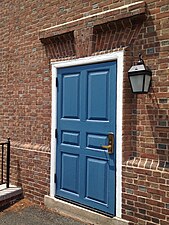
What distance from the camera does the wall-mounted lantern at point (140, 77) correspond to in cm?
329

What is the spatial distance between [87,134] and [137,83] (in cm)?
117

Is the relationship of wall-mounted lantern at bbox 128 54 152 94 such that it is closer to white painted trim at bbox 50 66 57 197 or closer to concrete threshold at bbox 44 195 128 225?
white painted trim at bbox 50 66 57 197

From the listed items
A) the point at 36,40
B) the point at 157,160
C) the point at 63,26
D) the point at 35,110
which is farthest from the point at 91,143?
the point at 36,40

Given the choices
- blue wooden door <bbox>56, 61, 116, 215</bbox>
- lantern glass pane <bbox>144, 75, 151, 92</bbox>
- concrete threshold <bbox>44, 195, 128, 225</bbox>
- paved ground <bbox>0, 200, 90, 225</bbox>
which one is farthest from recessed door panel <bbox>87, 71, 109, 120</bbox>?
paved ground <bbox>0, 200, 90, 225</bbox>

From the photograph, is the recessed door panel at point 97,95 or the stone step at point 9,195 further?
the stone step at point 9,195

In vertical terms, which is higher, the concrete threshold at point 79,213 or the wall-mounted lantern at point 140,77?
the wall-mounted lantern at point 140,77

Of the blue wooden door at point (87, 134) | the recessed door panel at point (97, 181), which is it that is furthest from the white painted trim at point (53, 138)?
the recessed door panel at point (97, 181)


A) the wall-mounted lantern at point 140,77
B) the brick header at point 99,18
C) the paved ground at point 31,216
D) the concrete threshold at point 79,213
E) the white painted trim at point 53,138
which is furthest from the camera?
the white painted trim at point 53,138

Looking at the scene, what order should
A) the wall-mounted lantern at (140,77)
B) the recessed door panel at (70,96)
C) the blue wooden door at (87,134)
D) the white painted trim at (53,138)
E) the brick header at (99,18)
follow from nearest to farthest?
the wall-mounted lantern at (140,77) → the brick header at (99,18) → the blue wooden door at (87,134) → the recessed door panel at (70,96) → the white painted trim at (53,138)

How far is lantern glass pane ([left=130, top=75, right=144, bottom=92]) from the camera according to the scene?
330cm

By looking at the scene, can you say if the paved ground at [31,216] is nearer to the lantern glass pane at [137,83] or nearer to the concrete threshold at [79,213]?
the concrete threshold at [79,213]

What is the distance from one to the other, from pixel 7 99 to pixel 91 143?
7.75ft

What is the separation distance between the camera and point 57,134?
4516mm

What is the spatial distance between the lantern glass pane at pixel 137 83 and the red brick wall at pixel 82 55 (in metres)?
0.23
